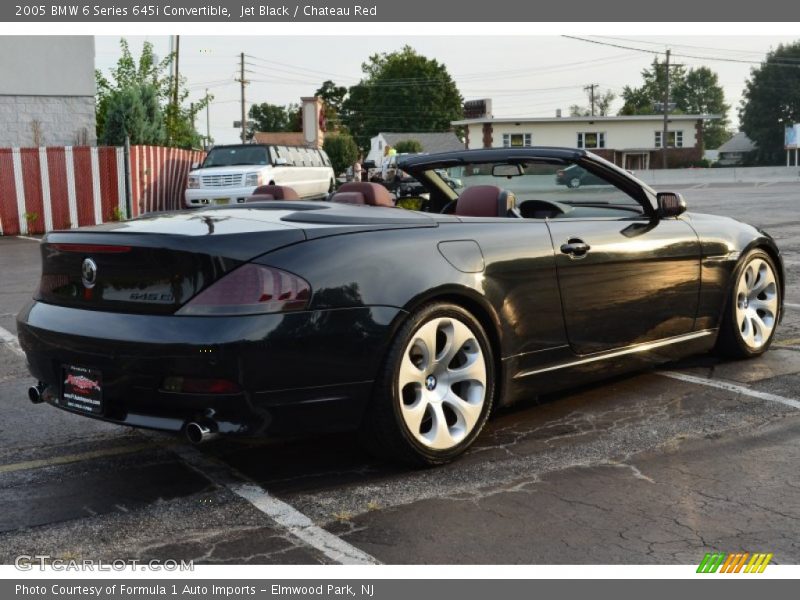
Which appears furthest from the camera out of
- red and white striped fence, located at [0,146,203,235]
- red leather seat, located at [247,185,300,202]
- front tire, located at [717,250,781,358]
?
red and white striped fence, located at [0,146,203,235]

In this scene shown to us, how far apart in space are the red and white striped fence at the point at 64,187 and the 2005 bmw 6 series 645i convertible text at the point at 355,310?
15364 millimetres

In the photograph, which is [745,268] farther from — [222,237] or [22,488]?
[22,488]

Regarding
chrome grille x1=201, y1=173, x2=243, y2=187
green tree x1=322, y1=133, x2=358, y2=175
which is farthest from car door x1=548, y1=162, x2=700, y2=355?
green tree x1=322, y1=133, x2=358, y2=175

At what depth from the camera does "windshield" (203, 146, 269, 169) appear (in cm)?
2181

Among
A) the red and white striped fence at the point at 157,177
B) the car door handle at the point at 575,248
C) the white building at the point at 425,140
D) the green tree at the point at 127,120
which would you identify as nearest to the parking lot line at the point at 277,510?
the car door handle at the point at 575,248

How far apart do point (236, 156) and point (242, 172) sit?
3.28ft

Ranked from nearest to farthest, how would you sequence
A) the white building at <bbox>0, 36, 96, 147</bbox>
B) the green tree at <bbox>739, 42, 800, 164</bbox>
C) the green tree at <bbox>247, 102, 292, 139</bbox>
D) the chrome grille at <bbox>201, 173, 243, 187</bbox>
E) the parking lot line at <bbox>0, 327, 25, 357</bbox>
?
the parking lot line at <bbox>0, 327, 25, 357</bbox> < the chrome grille at <bbox>201, 173, 243, 187</bbox> < the white building at <bbox>0, 36, 96, 147</bbox> < the green tree at <bbox>739, 42, 800, 164</bbox> < the green tree at <bbox>247, 102, 292, 139</bbox>

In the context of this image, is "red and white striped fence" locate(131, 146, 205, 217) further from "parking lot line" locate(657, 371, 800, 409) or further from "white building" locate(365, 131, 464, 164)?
"white building" locate(365, 131, 464, 164)

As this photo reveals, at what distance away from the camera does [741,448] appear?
454 centimetres

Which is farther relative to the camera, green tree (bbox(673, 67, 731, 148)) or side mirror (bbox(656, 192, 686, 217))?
green tree (bbox(673, 67, 731, 148))

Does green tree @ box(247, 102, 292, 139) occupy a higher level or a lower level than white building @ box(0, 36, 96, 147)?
higher

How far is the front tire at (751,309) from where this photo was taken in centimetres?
612

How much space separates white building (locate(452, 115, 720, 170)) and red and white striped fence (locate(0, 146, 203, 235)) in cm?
5731

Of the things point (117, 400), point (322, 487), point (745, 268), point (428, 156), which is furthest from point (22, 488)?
point (745, 268)
